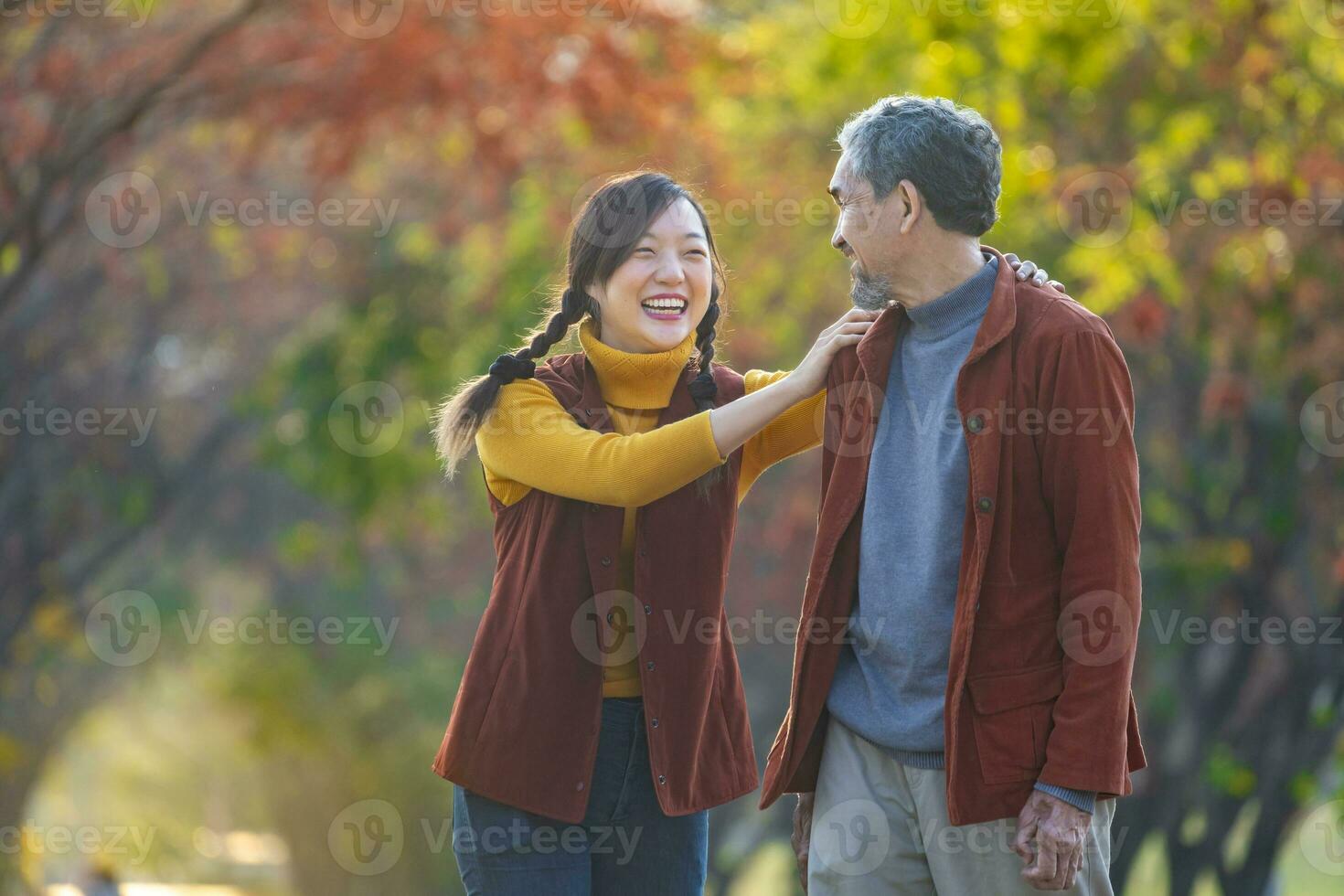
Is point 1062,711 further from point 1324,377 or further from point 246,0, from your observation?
point 1324,377

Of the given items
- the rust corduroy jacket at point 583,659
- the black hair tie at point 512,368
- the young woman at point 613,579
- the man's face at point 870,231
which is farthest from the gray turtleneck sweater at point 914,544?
the black hair tie at point 512,368

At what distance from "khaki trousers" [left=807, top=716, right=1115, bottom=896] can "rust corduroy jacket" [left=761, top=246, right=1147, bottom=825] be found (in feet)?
0.32

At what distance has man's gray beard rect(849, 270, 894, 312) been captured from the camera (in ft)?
13.1

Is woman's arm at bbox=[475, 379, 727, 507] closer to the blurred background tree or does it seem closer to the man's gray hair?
the man's gray hair

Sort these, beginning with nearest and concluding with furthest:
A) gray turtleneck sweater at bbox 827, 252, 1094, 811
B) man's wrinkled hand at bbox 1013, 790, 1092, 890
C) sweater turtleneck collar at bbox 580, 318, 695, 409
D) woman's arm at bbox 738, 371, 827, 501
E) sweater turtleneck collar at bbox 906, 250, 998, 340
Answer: man's wrinkled hand at bbox 1013, 790, 1092, 890
gray turtleneck sweater at bbox 827, 252, 1094, 811
sweater turtleneck collar at bbox 906, 250, 998, 340
sweater turtleneck collar at bbox 580, 318, 695, 409
woman's arm at bbox 738, 371, 827, 501

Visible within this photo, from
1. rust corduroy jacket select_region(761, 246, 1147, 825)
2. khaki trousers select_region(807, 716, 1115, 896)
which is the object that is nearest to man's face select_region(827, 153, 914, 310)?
rust corduroy jacket select_region(761, 246, 1147, 825)

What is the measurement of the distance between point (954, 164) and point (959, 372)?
17.9 inches

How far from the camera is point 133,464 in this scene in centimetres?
2002

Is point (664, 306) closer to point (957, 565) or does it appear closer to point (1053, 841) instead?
point (957, 565)

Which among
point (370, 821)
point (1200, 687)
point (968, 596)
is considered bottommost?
point (370, 821)

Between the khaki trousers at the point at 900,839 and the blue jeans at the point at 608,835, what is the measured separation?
1.13 feet

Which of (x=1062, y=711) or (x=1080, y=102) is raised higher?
(x=1080, y=102)

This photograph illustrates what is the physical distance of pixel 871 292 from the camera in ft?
13.2

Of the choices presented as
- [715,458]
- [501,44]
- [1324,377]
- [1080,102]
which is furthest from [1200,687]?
[715,458]
